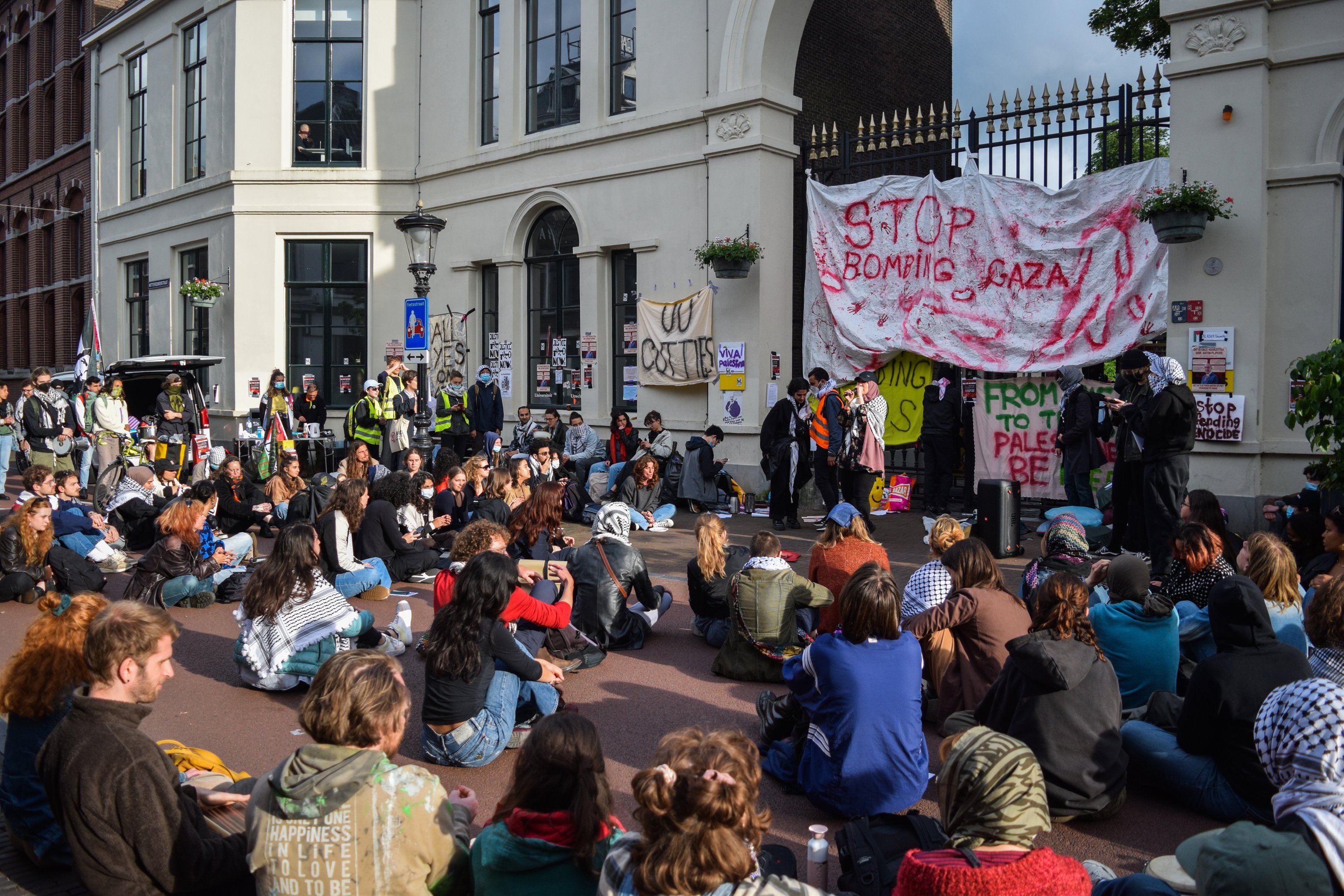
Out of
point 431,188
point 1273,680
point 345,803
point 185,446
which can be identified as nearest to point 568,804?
point 345,803

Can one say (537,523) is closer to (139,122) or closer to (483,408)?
(483,408)

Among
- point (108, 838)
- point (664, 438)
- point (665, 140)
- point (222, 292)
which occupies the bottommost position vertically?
point (108, 838)

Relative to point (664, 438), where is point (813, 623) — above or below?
below

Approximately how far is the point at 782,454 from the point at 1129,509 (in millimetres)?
4275

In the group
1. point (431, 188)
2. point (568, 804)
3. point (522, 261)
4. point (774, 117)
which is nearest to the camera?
point (568, 804)

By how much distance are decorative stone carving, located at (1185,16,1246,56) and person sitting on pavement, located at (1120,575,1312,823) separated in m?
8.67

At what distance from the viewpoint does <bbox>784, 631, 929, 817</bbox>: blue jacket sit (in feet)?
14.9

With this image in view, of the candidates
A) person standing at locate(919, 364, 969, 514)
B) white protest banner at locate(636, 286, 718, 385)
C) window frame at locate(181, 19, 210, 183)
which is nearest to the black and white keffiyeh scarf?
person standing at locate(919, 364, 969, 514)

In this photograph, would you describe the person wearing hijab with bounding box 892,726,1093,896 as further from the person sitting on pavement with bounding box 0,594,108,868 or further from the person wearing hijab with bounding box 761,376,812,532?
the person wearing hijab with bounding box 761,376,812,532

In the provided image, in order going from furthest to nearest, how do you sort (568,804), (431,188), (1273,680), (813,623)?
(431,188)
(813,623)
(1273,680)
(568,804)

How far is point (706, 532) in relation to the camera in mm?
7461

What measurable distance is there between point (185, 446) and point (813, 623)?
13284 mm

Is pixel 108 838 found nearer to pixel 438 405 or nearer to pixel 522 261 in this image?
pixel 438 405

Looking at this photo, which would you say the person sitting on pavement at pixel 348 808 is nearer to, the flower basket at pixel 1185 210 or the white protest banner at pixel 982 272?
the flower basket at pixel 1185 210
